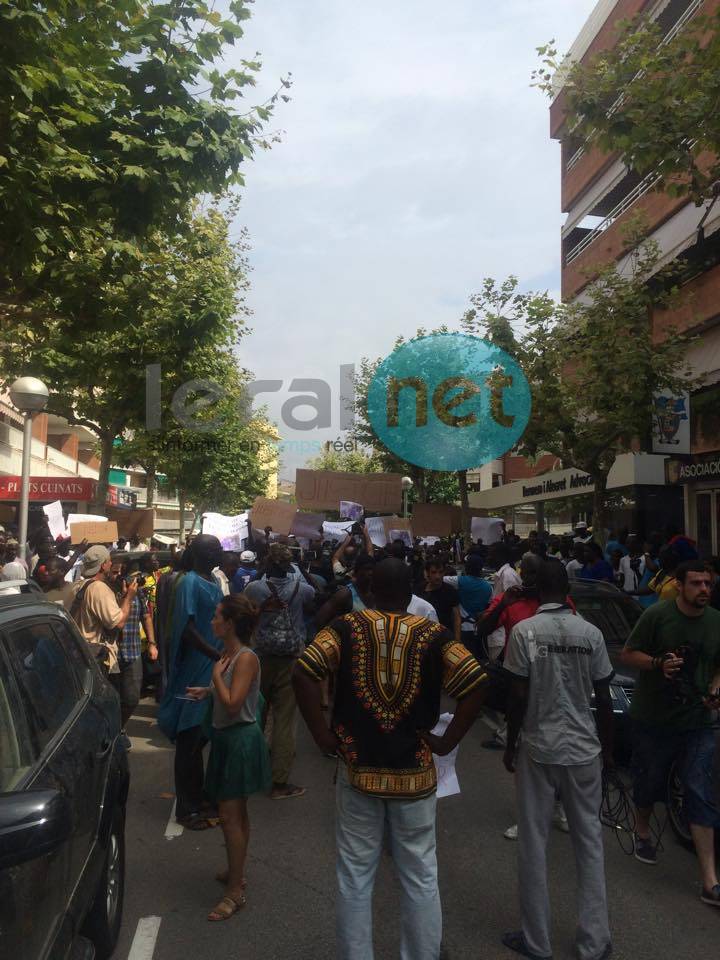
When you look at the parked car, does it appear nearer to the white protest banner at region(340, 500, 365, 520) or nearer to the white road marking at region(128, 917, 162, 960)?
Answer: the white road marking at region(128, 917, 162, 960)

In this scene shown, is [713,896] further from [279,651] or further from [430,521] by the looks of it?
[430,521]

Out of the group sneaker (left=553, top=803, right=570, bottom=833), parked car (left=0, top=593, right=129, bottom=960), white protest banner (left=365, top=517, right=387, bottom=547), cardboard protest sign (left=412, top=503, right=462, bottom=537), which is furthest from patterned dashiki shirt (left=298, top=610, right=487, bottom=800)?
cardboard protest sign (left=412, top=503, right=462, bottom=537)

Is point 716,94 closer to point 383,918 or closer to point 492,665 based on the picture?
point 492,665

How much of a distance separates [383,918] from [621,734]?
302cm

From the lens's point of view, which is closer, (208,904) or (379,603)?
(379,603)

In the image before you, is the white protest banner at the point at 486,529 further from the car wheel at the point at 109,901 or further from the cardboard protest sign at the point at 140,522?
the car wheel at the point at 109,901

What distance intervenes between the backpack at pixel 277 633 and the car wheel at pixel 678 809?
110 inches

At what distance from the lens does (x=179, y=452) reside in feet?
99.9

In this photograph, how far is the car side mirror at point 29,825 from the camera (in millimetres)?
2090

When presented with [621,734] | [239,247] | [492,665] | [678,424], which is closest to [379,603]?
[621,734]

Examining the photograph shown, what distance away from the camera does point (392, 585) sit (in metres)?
3.39

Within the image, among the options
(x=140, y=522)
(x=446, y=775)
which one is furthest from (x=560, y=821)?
(x=140, y=522)

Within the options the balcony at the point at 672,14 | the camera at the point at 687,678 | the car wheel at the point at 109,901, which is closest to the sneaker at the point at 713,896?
the camera at the point at 687,678

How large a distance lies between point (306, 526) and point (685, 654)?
45.2 ft
